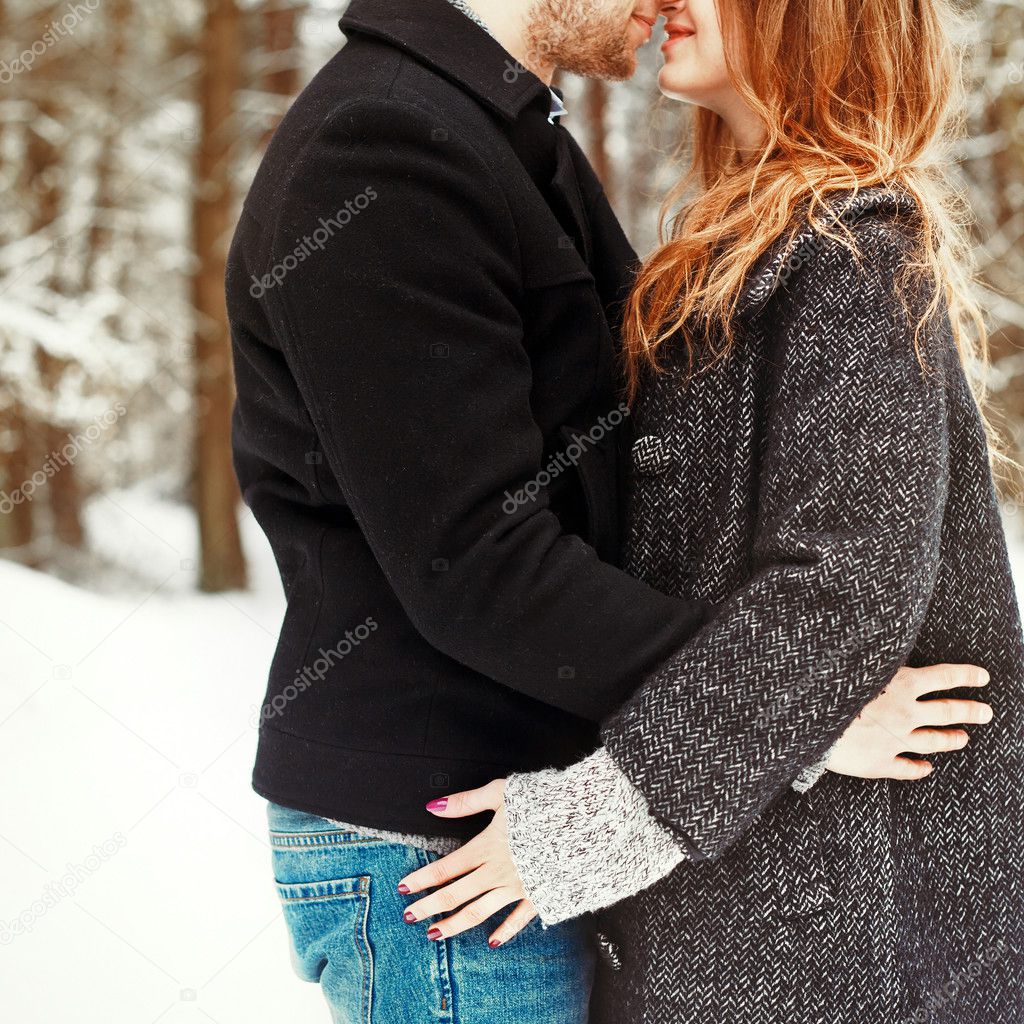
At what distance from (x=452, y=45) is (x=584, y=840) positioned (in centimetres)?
96

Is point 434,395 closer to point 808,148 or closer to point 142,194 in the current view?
point 808,148

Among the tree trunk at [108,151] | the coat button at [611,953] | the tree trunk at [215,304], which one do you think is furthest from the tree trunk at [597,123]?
the coat button at [611,953]

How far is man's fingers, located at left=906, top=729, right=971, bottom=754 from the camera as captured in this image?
1.24m

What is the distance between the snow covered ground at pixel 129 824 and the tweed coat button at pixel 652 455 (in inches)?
76.2

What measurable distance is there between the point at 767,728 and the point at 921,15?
106cm

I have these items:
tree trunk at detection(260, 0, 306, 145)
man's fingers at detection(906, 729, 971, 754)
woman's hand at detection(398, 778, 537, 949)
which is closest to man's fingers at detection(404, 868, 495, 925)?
woman's hand at detection(398, 778, 537, 949)

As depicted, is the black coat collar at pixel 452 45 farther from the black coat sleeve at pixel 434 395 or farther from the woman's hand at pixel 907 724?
the woman's hand at pixel 907 724

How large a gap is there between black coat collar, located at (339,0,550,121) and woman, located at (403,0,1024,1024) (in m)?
0.31

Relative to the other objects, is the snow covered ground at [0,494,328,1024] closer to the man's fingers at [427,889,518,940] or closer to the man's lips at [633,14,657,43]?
the man's fingers at [427,889,518,940]

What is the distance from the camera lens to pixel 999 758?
1.31 metres

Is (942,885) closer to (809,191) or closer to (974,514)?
(974,514)

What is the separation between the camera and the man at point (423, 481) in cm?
109

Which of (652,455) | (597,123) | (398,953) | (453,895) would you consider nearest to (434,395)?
(652,455)

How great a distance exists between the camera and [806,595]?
3.62 ft
